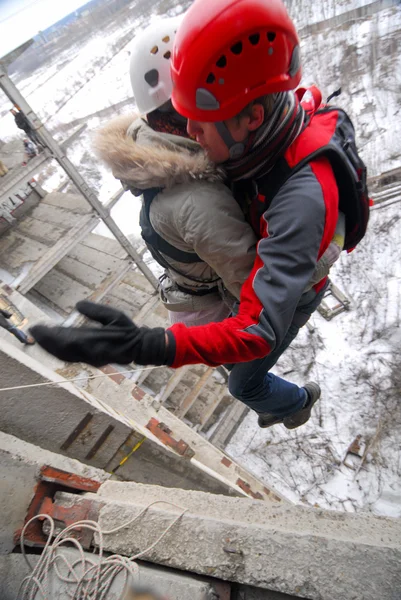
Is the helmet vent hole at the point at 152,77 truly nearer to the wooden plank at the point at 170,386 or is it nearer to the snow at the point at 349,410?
the wooden plank at the point at 170,386

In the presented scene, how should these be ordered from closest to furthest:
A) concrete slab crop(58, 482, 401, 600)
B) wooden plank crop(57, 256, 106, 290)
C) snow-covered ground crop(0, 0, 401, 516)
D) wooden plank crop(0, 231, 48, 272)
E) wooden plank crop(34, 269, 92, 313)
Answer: concrete slab crop(58, 482, 401, 600), wooden plank crop(0, 231, 48, 272), snow-covered ground crop(0, 0, 401, 516), wooden plank crop(34, 269, 92, 313), wooden plank crop(57, 256, 106, 290)

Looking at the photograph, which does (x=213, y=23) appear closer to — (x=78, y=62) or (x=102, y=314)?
(x=102, y=314)

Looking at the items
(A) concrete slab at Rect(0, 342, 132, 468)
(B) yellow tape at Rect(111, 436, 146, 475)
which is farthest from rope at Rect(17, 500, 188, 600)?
(B) yellow tape at Rect(111, 436, 146, 475)

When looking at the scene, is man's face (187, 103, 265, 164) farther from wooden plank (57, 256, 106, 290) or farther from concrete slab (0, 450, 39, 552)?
wooden plank (57, 256, 106, 290)

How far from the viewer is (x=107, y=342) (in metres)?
1.38

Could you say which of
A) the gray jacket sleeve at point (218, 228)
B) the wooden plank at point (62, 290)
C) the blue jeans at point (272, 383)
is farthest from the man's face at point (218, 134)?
the wooden plank at point (62, 290)

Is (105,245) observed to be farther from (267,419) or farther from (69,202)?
(267,419)

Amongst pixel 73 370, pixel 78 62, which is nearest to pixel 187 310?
pixel 73 370

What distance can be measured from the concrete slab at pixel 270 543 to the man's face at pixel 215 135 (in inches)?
63.3

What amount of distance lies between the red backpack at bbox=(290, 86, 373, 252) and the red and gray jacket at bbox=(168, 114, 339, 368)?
0.02 m

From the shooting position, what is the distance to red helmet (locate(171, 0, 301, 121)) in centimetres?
130

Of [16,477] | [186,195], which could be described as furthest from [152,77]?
[16,477]

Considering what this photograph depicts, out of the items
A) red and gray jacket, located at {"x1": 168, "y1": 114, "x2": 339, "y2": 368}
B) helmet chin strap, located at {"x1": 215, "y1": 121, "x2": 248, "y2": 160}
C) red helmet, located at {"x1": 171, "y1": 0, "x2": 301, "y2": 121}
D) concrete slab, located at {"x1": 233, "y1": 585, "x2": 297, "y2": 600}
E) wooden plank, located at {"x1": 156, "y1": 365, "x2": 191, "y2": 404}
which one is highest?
red helmet, located at {"x1": 171, "y1": 0, "x2": 301, "y2": 121}

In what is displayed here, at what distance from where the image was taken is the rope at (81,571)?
1.33 metres
